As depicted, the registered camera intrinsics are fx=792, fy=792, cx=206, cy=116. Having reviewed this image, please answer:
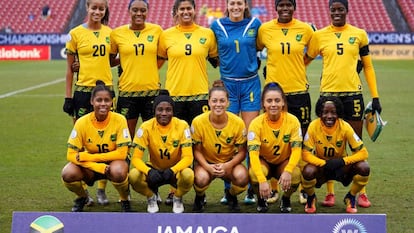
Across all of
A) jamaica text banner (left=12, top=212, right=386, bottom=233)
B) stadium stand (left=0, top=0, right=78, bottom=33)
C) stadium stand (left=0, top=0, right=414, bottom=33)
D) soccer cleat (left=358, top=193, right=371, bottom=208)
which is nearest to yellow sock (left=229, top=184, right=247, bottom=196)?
soccer cleat (left=358, top=193, right=371, bottom=208)

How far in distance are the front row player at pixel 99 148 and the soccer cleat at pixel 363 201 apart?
2147 millimetres

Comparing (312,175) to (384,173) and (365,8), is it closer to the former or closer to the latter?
(384,173)

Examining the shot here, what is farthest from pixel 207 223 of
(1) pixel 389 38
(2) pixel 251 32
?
(1) pixel 389 38

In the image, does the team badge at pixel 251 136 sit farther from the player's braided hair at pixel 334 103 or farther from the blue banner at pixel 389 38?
the blue banner at pixel 389 38

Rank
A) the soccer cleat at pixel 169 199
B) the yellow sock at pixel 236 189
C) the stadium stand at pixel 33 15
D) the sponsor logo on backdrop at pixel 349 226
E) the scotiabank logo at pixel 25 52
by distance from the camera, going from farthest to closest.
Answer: the stadium stand at pixel 33 15 < the scotiabank logo at pixel 25 52 < the soccer cleat at pixel 169 199 < the yellow sock at pixel 236 189 < the sponsor logo on backdrop at pixel 349 226

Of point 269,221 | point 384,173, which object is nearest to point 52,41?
point 384,173

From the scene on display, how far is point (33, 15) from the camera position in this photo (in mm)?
41281

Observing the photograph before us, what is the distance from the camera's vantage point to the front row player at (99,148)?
6898mm

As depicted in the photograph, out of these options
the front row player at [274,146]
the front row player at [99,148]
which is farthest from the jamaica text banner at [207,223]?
the front row player at [99,148]

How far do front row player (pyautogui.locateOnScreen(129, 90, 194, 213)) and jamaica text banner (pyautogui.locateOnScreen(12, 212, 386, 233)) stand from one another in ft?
4.74

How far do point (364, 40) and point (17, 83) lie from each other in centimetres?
1576

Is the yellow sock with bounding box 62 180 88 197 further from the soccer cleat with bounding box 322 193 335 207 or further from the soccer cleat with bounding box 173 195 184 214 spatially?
the soccer cleat with bounding box 322 193 335 207

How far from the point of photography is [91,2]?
739cm

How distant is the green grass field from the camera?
23.9 feet
